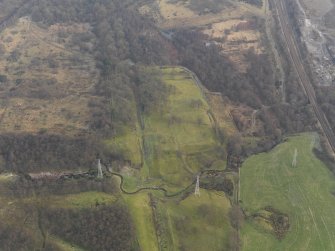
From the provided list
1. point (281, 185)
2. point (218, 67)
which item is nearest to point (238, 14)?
point (218, 67)

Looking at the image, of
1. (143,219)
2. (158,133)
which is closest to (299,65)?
(158,133)

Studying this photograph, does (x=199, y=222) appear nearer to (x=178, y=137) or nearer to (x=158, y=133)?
(x=178, y=137)

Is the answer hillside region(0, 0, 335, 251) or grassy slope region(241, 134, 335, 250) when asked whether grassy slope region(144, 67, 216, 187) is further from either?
grassy slope region(241, 134, 335, 250)

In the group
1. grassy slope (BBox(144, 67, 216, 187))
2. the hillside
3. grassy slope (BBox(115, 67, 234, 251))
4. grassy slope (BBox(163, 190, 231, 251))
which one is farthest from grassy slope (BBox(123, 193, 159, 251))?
grassy slope (BBox(144, 67, 216, 187))

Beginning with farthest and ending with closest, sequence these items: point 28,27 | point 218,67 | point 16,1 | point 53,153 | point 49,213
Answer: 1. point 16,1
2. point 28,27
3. point 218,67
4. point 53,153
5. point 49,213

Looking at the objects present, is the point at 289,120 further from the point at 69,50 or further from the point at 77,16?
the point at 77,16

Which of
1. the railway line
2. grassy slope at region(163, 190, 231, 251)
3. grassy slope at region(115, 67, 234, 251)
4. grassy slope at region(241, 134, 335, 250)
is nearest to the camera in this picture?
grassy slope at region(163, 190, 231, 251)

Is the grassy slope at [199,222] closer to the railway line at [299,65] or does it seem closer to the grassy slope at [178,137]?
the grassy slope at [178,137]
